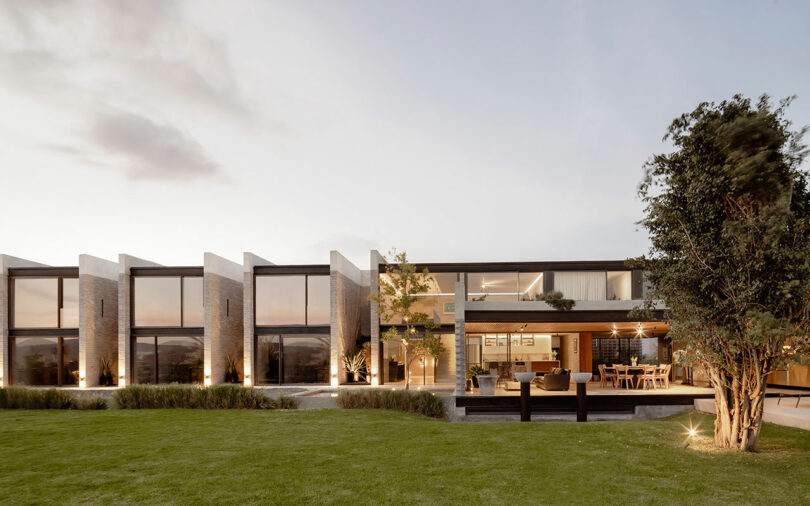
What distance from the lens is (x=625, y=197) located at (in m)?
37.8

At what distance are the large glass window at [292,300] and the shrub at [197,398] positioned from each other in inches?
278

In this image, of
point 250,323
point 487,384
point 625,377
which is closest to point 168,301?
point 250,323

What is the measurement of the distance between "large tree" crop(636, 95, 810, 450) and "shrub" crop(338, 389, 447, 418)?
25.5ft

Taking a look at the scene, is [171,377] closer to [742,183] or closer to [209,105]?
[209,105]

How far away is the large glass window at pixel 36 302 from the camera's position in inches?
895

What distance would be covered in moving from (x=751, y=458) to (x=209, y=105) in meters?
19.4

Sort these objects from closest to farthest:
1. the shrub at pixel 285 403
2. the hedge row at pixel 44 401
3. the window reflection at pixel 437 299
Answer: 1. the shrub at pixel 285 403
2. the hedge row at pixel 44 401
3. the window reflection at pixel 437 299

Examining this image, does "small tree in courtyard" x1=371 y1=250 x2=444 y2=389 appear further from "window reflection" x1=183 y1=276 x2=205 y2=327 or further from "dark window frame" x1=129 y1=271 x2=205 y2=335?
"dark window frame" x1=129 y1=271 x2=205 y2=335

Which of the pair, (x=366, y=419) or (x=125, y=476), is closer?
(x=125, y=476)

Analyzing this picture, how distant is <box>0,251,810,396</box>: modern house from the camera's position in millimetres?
21422

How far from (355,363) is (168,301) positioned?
338 inches

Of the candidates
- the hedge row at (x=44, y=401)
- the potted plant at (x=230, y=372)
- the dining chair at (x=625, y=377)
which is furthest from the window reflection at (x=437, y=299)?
the hedge row at (x=44, y=401)

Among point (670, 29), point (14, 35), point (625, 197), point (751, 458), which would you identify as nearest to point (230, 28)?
point (14, 35)

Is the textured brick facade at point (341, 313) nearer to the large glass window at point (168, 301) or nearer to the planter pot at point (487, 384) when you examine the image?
the large glass window at point (168, 301)
